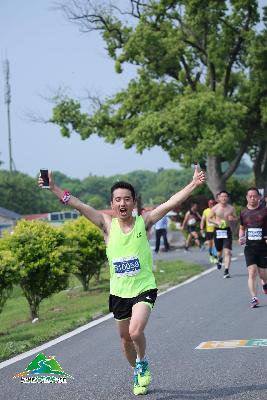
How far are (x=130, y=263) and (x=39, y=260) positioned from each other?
819 centimetres

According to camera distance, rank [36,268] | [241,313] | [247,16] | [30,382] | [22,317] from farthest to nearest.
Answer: [247,16] < [22,317] < [36,268] < [241,313] < [30,382]

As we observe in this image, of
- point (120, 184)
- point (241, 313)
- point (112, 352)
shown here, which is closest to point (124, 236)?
point (120, 184)

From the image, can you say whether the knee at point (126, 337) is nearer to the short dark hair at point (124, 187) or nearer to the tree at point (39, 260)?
the short dark hair at point (124, 187)

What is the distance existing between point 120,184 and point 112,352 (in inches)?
116

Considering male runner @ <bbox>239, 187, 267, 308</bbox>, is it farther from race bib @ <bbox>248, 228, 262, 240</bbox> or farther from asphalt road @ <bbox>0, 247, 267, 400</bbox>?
asphalt road @ <bbox>0, 247, 267, 400</bbox>

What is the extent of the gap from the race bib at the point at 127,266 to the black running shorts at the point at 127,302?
0.65 ft

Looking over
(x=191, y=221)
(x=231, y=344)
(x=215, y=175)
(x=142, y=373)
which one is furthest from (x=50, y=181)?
(x=215, y=175)

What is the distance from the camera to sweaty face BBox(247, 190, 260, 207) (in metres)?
13.3

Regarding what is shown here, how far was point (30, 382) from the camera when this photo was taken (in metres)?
7.75

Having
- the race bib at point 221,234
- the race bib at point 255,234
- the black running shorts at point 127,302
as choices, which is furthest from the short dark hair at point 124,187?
the race bib at point 221,234

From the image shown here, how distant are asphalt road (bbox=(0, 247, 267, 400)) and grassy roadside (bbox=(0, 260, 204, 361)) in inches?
19.9

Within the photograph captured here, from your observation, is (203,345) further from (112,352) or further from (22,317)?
(22,317)

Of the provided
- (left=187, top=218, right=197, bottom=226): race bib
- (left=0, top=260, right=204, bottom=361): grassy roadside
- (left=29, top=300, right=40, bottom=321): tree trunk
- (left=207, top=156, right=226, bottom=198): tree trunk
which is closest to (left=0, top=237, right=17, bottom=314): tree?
(left=0, top=260, right=204, bottom=361): grassy roadside

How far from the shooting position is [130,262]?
6980 mm
